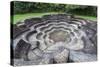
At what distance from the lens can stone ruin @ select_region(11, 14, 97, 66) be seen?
2.43m

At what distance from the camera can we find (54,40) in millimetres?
2605

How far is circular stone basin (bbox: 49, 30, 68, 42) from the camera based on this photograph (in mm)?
2602

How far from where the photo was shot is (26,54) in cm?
245

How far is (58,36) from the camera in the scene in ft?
8.63

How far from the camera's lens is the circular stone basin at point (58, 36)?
2602mm

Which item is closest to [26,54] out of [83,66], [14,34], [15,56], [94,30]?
[15,56]

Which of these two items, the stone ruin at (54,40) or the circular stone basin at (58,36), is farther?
the circular stone basin at (58,36)

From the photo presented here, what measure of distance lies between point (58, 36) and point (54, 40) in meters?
0.08

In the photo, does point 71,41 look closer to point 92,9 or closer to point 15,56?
point 92,9

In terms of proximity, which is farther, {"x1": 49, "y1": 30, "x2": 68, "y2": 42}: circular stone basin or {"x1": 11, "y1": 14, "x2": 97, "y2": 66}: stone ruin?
{"x1": 49, "y1": 30, "x2": 68, "y2": 42}: circular stone basin

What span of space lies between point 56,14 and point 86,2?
0.53m
